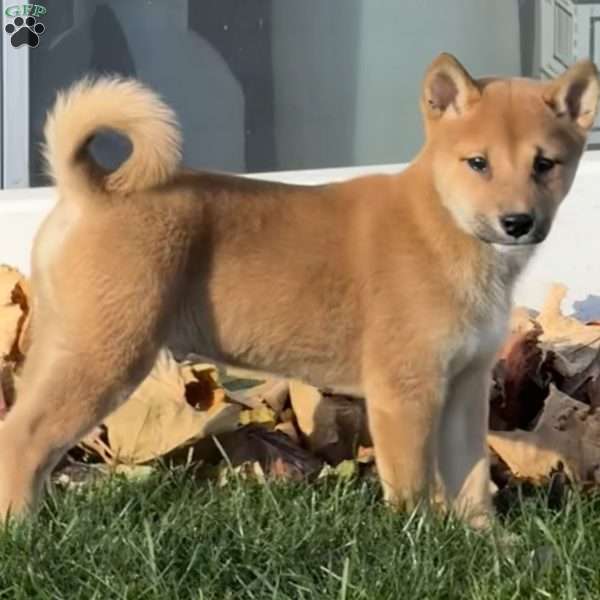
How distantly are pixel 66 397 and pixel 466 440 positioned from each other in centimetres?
113

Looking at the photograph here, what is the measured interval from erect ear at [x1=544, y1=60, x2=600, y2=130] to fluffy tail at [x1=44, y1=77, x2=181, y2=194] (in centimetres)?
98

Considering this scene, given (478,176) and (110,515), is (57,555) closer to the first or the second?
(110,515)

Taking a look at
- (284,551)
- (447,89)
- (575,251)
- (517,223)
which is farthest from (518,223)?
(575,251)

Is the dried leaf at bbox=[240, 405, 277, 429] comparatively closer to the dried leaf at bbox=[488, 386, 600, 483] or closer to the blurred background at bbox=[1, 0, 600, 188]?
the dried leaf at bbox=[488, 386, 600, 483]

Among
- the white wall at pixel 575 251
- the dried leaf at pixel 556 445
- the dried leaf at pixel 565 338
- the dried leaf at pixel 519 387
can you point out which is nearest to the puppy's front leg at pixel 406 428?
the dried leaf at pixel 556 445

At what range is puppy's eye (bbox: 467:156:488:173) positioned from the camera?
14.0ft

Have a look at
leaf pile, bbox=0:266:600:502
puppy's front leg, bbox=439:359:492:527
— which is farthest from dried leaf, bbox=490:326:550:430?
puppy's front leg, bbox=439:359:492:527

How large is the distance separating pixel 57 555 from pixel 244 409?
1.40m

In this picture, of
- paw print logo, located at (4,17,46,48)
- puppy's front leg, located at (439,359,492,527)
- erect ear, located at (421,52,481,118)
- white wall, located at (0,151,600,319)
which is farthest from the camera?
paw print logo, located at (4,17,46,48)

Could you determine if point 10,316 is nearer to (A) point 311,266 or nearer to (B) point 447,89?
(A) point 311,266

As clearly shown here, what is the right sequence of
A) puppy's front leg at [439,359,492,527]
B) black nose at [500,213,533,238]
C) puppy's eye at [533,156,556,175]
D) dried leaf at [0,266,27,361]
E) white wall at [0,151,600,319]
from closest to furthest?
black nose at [500,213,533,238] → puppy's eye at [533,156,556,175] → puppy's front leg at [439,359,492,527] → dried leaf at [0,266,27,361] → white wall at [0,151,600,319]

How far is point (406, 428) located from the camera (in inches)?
171

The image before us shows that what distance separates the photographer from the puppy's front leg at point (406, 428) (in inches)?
170
